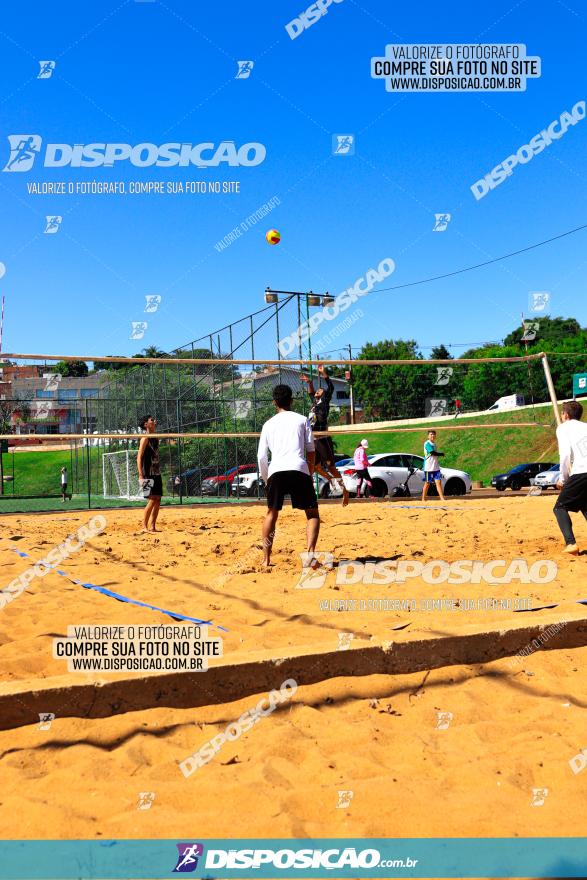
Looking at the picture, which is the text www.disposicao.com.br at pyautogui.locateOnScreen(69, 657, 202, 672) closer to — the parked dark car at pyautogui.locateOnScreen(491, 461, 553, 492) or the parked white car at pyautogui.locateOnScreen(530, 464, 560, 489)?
the parked white car at pyautogui.locateOnScreen(530, 464, 560, 489)

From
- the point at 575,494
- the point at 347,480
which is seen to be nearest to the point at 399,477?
the point at 347,480

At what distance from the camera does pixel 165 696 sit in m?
3.28

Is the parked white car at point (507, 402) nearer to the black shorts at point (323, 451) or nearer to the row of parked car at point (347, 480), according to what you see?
the black shorts at point (323, 451)

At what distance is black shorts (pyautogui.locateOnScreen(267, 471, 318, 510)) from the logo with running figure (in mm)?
4190

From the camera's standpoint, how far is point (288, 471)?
6.41 m

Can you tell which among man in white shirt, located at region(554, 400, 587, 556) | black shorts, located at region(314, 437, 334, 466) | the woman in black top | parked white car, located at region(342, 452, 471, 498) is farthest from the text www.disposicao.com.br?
parked white car, located at region(342, 452, 471, 498)

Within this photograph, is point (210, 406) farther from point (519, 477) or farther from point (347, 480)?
point (519, 477)

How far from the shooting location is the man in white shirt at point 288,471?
6379mm

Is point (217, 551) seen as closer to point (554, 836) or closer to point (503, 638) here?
point (503, 638)

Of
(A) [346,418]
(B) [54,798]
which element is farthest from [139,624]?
(A) [346,418]

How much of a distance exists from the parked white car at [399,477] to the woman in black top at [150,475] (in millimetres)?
11574

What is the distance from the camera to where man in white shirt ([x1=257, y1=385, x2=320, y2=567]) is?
20.9ft

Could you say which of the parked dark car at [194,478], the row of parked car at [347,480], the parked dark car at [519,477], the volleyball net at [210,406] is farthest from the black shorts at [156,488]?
the parked dark car at [519,477]

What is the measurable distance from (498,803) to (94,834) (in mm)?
1333
